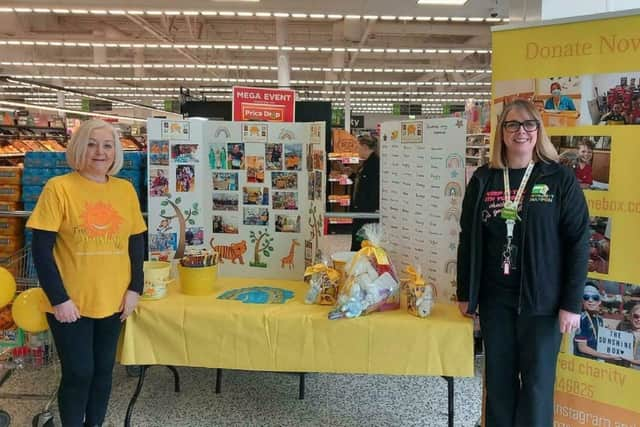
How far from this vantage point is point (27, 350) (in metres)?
3.40

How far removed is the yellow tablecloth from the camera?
2480 millimetres

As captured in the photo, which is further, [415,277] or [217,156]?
[217,156]

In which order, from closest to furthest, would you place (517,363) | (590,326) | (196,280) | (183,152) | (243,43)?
(517,363), (590,326), (196,280), (183,152), (243,43)

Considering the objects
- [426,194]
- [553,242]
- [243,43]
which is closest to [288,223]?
[426,194]

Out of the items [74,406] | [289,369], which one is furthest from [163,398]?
[289,369]

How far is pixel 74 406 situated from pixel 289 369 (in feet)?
3.34

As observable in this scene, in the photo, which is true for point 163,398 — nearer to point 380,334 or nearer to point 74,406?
point 74,406

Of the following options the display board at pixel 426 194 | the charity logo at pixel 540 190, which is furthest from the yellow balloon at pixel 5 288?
the charity logo at pixel 540 190

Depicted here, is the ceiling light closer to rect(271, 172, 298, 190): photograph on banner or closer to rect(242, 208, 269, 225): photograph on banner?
rect(271, 172, 298, 190): photograph on banner

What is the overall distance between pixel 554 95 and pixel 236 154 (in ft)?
5.84

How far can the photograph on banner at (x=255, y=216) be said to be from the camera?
3178 millimetres

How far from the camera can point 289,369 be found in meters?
2.58

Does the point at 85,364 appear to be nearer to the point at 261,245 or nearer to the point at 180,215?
the point at 180,215

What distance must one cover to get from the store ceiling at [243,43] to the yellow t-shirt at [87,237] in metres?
6.23
